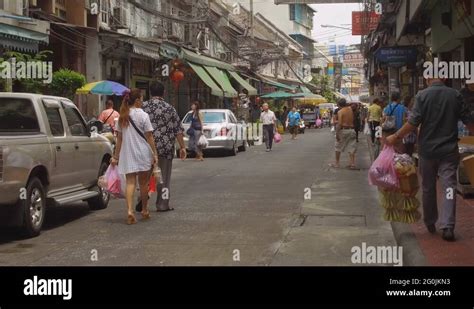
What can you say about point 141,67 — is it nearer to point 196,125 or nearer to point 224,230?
point 196,125

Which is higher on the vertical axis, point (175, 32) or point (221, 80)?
point (175, 32)

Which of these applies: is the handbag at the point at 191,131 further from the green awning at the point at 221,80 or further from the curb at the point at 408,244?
the curb at the point at 408,244

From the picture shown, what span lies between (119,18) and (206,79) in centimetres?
→ 537

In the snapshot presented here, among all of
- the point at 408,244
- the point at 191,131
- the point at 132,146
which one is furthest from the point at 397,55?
the point at 408,244

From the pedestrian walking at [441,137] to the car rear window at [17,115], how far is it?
4.72 metres

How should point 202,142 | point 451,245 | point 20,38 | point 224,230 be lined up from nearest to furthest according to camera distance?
1. point 451,245
2. point 224,230
3. point 20,38
4. point 202,142

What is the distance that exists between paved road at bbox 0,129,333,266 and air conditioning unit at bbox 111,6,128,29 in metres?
11.9

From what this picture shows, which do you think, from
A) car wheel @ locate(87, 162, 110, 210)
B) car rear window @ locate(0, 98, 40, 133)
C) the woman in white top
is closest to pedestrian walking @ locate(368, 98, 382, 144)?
car wheel @ locate(87, 162, 110, 210)

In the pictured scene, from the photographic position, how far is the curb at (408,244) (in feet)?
21.2

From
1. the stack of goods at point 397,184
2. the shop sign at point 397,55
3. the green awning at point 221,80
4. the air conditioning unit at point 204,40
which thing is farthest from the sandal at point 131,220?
the air conditioning unit at point 204,40

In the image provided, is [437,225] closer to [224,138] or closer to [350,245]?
[350,245]

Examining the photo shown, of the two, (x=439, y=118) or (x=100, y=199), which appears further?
(x=100, y=199)

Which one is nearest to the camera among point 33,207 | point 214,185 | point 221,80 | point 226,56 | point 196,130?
point 33,207

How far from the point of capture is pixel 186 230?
8.66 metres
